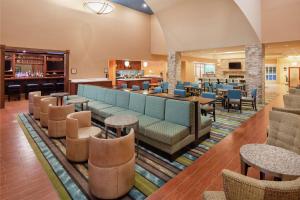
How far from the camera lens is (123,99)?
4926 mm

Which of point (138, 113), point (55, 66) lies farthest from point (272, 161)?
point (55, 66)

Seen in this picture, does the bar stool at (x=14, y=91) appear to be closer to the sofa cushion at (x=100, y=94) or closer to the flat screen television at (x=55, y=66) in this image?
the flat screen television at (x=55, y=66)

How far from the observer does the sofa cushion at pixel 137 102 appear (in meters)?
4.26

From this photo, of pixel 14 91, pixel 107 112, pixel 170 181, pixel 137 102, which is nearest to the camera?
pixel 170 181

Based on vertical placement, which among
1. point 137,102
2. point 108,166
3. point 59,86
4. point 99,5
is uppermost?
point 99,5

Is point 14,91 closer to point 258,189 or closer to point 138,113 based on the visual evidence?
point 138,113

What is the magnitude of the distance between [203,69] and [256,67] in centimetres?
1153

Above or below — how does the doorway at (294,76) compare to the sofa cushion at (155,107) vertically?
above

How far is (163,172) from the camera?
2.72m

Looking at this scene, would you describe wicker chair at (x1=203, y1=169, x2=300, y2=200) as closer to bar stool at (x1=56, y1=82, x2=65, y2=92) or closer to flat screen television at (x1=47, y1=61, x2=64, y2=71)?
bar stool at (x1=56, y1=82, x2=65, y2=92)

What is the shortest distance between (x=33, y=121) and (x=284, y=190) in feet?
20.1

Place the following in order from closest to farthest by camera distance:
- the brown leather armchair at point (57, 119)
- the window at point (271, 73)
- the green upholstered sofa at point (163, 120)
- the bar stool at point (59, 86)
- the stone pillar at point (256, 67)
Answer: the green upholstered sofa at point (163, 120), the brown leather armchair at point (57, 119), the stone pillar at point (256, 67), the bar stool at point (59, 86), the window at point (271, 73)

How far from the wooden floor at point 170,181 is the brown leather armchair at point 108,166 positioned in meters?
0.45

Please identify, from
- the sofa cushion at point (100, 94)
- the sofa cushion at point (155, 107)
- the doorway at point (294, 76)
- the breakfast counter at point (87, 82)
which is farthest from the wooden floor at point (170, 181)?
the doorway at point (294, 76)
